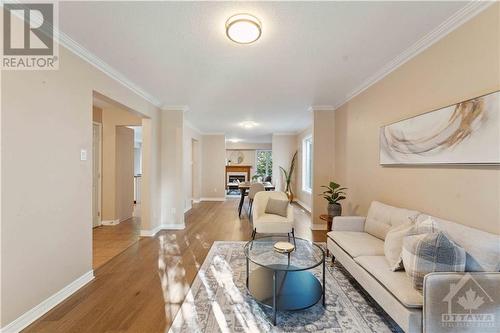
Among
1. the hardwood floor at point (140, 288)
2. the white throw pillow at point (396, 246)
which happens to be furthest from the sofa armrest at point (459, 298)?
the hardwood floor at point (140, 288)

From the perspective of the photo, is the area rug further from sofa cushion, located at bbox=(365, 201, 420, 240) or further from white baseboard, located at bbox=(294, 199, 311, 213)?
white baseboard, located at bbox=(294, 199, 311, 213)

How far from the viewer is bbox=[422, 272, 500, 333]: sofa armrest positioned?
1.35m

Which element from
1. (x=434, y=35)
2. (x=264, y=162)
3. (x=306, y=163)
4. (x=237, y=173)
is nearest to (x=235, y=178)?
(x=237, y=173)

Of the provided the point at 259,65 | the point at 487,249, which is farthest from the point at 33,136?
the point at 487,249

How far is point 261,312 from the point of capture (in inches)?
75.9

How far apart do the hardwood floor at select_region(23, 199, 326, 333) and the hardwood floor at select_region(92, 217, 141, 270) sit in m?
0.15

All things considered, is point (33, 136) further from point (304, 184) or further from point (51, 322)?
point (304, 184)

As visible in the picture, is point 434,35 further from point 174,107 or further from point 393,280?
point 174,107

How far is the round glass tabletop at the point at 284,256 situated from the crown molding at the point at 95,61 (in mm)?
2769

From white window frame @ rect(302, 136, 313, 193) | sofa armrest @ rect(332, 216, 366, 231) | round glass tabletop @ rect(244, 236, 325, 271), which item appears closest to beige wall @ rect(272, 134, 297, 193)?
white window frame @ rect(302, 136, 313, 193)

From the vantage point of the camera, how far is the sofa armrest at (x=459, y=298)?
1351 millimetres

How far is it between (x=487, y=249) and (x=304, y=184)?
5.83 metres

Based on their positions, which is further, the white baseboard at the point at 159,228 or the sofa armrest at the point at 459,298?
the white baseboard at the point at 159,228

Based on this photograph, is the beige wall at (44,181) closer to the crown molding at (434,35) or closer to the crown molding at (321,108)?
the crown molding at (434,35)
